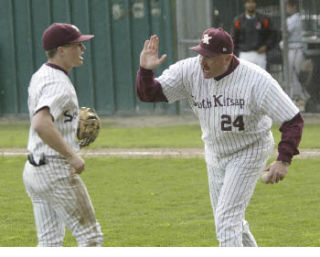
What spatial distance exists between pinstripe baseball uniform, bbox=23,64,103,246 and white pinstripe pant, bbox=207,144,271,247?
846 millimetres

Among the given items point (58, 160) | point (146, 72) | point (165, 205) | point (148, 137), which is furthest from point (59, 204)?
point (148, 137)

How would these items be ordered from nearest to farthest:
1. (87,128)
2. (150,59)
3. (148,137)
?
(150,59)
(87,128)
(148,137)

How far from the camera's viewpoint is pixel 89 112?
23.3ft

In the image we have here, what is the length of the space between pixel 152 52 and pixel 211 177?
0.98m

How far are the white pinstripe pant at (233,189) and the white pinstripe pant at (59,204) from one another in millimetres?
845

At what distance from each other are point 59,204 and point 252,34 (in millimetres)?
10502

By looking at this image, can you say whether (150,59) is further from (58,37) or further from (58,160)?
(58,160)

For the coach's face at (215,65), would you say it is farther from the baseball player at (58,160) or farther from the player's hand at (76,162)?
the player's hand at (76,162)

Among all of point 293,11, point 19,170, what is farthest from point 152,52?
point 293,11

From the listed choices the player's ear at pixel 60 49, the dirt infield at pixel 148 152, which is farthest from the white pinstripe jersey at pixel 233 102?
the dirt infield at pixel 148 152

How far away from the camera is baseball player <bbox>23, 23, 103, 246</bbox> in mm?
6305

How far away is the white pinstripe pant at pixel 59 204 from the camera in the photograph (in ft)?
20.9

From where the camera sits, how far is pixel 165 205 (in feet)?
33.8

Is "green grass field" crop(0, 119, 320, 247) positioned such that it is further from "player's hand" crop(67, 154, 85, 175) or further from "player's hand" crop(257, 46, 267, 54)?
"player's hand" crop(67, 154, 85, 175)
